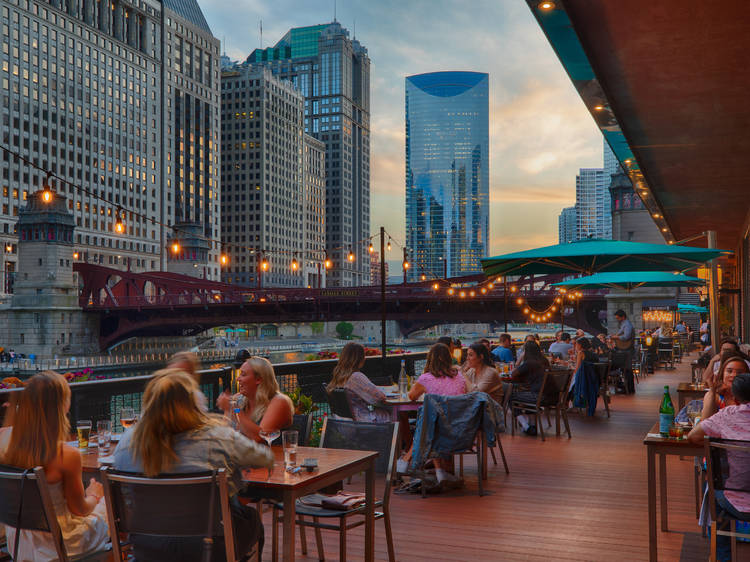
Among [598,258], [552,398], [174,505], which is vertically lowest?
[552,398]

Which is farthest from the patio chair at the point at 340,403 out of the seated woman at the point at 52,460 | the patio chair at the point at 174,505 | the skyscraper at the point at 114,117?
the skyscraper at the point at 114,117

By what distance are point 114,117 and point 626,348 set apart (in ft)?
334

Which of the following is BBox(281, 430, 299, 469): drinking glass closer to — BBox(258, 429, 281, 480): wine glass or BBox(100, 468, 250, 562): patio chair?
BBox(258, 429, 281, 480): wine glass

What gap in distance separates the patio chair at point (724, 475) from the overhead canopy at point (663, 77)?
3068mm

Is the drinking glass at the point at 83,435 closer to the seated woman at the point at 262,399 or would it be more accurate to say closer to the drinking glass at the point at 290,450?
the seated woman at the point at 262,399

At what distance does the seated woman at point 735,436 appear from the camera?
4.06m

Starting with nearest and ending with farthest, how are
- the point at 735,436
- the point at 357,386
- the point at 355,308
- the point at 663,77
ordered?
the point at 735,436, the point at 663,77, the point at 357,386, the point at 355,308

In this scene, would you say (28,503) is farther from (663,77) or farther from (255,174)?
(255,174)

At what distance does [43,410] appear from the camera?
3482 millimetres

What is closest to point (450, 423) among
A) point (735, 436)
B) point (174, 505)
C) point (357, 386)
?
point (357, 386)

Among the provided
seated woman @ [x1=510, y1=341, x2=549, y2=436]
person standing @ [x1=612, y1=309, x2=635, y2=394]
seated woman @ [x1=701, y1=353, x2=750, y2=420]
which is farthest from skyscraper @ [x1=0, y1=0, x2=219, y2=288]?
seated woman @ [x1=701, y1=353, x2=750, y2=420]

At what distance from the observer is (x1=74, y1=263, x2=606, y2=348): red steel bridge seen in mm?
45094

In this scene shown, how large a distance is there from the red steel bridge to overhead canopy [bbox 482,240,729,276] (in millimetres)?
27767

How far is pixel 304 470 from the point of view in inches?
159
